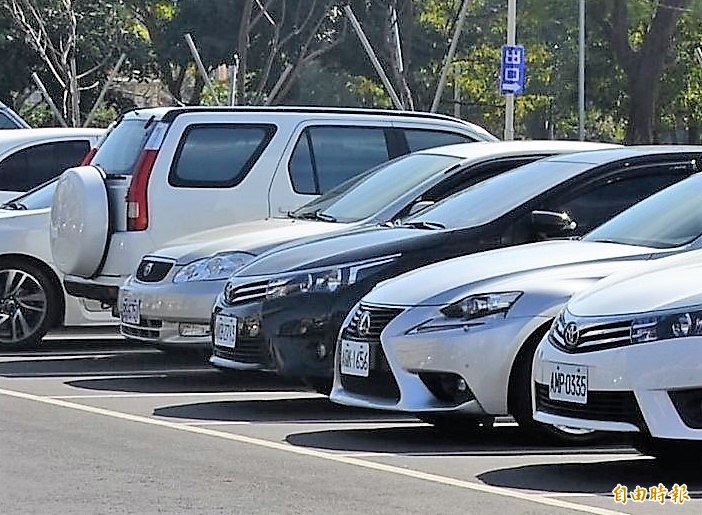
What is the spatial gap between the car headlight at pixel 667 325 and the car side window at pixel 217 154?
6421mm

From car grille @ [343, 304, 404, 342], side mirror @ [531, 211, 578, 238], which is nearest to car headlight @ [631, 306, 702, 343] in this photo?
car grille @ [343, 304, 404, 342]

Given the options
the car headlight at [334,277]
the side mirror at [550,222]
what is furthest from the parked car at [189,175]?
the side mirror at [550,222]

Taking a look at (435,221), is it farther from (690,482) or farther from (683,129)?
(683,129)

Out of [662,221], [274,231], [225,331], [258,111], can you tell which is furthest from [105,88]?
[662,221]

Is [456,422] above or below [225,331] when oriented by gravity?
below

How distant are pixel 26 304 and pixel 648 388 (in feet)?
25.3

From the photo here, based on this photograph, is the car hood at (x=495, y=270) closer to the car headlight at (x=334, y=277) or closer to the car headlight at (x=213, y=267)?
the car headlight at (x=334, y=277)

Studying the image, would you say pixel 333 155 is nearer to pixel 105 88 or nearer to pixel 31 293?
pixel 31 293

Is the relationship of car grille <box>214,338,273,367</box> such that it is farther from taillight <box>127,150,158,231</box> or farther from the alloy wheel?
the alloy wheel

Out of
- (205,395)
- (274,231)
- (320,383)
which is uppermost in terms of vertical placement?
(274,231)

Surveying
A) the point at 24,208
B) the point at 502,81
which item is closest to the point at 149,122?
the point at 24,208

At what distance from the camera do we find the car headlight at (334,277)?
998cm

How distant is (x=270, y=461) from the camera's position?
8359 mm

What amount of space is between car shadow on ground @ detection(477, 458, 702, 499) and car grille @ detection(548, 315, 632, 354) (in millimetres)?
632
